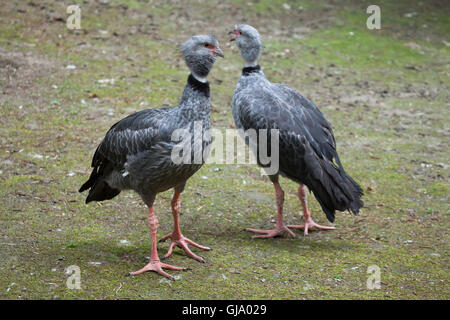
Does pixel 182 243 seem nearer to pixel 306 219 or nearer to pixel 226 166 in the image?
pixel 306 219

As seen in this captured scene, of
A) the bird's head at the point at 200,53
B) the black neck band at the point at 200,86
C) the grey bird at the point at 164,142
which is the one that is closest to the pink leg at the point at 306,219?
the grey bird at the point at 164,142

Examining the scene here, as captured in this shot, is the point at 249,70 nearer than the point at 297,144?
No

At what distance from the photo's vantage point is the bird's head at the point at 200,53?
474 centimetres

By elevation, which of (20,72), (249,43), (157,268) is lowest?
(157,268)

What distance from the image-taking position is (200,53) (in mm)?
4762

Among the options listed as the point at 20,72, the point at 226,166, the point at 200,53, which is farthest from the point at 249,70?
the point at 20,72

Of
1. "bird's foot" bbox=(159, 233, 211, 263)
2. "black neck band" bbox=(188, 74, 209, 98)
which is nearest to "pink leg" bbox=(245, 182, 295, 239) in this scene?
"bird's foot" bbox=(159, 233, 211, 263)

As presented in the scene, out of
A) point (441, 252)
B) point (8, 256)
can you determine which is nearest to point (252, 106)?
point (441, 252)

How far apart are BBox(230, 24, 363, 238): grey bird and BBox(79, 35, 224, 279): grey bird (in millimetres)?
958

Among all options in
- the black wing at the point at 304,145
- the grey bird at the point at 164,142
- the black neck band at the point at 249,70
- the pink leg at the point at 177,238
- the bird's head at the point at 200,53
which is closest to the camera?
the grey bird at the point at 164,142

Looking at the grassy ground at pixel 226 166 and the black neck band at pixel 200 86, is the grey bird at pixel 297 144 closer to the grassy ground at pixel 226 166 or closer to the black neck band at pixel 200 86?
the grassy ground at pixel 226 166

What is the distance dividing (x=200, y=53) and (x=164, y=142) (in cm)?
82

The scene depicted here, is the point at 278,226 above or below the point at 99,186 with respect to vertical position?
below

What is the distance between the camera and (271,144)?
5.48 metres
